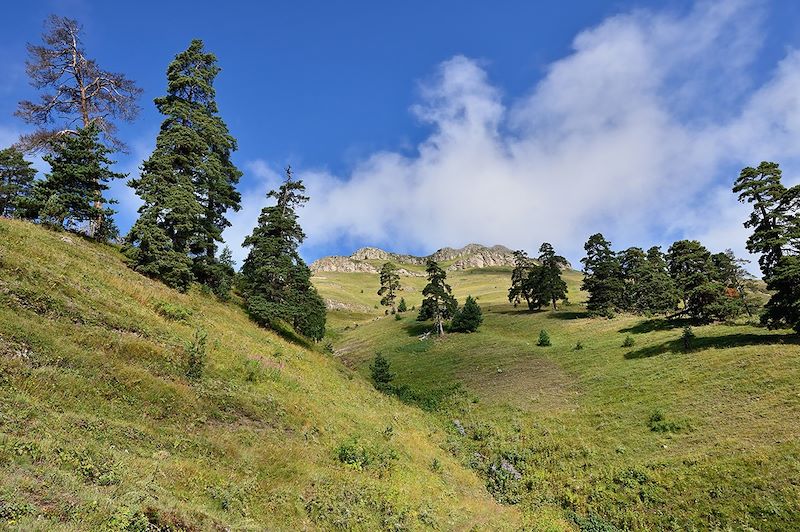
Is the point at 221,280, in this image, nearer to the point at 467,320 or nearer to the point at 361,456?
the point at 361,456

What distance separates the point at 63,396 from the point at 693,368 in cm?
3736

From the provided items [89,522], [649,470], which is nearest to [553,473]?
[649,470]

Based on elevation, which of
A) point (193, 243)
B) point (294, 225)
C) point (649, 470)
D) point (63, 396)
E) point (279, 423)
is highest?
point (294, 225)

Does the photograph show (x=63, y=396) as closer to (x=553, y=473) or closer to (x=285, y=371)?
(x=285, y=371)

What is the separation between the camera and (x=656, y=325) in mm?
49062

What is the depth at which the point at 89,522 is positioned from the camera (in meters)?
6.79

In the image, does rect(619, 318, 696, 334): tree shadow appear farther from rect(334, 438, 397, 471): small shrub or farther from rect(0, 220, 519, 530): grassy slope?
rect(334, 438, 397, 471): small shrub

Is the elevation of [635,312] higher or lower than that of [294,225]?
lower

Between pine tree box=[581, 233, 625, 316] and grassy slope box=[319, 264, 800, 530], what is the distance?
61.1 feet

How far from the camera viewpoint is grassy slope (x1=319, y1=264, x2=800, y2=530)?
17.1 metres

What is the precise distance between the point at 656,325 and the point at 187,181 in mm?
52617

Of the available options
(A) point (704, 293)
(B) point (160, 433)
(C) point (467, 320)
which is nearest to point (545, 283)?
(C) point (467, 320)

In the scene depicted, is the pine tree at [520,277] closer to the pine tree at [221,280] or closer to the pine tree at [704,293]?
the pine tree at [704,293]

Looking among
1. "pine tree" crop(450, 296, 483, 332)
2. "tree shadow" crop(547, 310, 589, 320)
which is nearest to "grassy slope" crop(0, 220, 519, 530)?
"pine tree" crop(450, 296, 483, 332)
